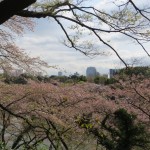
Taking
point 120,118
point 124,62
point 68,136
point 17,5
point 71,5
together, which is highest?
point 71,5

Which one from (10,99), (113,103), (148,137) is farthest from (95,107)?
(10,99)

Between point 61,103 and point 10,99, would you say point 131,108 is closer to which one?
point 61,103

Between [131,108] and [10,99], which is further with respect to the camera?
[131,108]

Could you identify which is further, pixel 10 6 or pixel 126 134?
pixel 126 134

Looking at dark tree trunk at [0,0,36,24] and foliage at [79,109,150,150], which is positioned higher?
dark tree trunk at [0,0,36,24]

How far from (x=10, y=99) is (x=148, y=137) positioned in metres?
4.74

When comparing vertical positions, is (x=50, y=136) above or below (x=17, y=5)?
below

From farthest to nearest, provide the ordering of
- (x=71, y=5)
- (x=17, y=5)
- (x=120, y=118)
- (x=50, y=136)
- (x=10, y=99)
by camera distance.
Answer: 1. (x=50, y=136)
2. (x=120, y=118)
3. (x=10, y=99)
4. (x=71, y=5)
5. (x=17, y=5)

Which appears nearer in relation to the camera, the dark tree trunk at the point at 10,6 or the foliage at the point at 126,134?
the dark tree trunk at the point at 10,6

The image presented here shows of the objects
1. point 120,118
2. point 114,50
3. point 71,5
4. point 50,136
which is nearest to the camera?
point 114,50

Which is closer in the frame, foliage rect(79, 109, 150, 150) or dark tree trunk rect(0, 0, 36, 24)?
dark tree trunk rect(0, 0, 36, 24)

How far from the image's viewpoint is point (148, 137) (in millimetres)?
11531

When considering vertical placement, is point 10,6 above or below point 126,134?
above

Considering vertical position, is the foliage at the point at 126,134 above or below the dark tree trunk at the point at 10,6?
below
